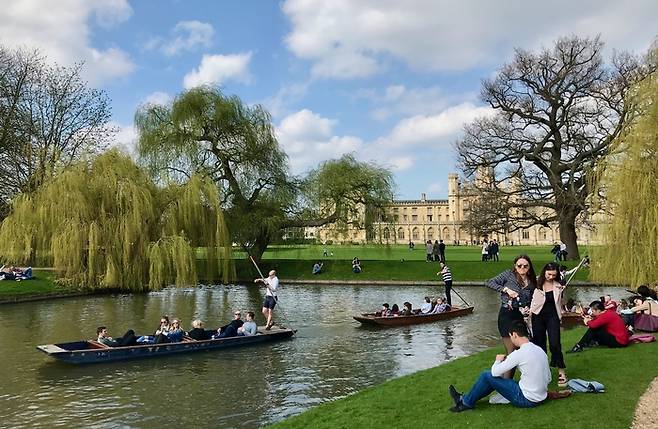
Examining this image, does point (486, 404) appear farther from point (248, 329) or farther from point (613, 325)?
point (248, 329)

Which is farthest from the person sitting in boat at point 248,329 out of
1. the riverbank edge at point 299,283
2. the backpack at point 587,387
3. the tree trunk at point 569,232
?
the tree trunk at point 569,232

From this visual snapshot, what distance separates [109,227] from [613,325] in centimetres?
2367

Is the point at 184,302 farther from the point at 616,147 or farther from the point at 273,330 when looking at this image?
the point at 616,147

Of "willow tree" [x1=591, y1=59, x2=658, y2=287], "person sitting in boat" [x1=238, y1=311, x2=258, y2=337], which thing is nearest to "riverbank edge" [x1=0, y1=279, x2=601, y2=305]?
"willow tree" [x1=591, y1=59, x2=658, y2=287]

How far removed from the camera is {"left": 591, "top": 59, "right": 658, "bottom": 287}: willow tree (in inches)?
759

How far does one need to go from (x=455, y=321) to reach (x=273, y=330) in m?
6.93

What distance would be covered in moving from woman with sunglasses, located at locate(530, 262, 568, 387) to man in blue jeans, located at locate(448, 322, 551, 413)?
34.9 inches

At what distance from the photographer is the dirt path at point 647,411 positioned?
6604 mm

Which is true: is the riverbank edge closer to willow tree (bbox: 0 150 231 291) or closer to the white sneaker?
willow tree (bbox: 0 150 231 291)

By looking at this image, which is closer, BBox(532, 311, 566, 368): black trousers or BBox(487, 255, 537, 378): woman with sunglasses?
BBox(487, 255, 537, 378): woman with sunglasses

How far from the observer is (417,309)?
2133 cm

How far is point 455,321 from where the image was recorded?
2100 centimetres

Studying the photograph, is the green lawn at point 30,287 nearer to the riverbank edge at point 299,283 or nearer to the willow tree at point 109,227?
the riverbank edge at point 299,283

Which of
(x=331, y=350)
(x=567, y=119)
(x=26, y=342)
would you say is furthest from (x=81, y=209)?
(x=567, y=119)
